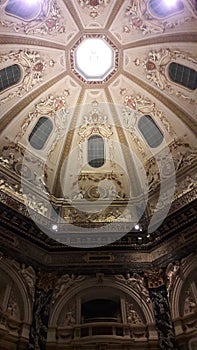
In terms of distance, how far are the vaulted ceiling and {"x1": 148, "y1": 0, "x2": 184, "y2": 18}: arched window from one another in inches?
1.5

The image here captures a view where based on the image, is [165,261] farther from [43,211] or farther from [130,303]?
[43,211]

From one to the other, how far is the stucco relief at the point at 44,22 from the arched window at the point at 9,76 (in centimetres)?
144

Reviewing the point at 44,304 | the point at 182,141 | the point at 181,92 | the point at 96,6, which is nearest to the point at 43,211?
the point at 44,304

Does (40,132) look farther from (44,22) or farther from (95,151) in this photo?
(44,22)

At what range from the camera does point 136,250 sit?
39.9 ft

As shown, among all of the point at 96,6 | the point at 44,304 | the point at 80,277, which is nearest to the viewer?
the point at 44,304

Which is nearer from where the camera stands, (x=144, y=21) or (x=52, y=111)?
(x=144, y=21)

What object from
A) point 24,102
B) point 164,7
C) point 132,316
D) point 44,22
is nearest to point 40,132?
point 24,102

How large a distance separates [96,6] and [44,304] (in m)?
10.8

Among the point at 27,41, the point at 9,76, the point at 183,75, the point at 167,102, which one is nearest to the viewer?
the point at 27,41

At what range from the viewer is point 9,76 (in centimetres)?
1337

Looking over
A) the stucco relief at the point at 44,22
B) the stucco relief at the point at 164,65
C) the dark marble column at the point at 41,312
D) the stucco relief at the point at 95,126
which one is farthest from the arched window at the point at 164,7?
the dark marble column at the point at 41,312

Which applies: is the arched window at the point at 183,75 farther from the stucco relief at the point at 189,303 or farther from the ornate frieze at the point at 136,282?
the stucco relief at the point at 189,303

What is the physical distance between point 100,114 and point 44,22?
15.2 feet
